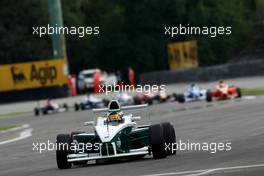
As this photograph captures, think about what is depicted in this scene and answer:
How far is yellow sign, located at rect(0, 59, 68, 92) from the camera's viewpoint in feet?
182

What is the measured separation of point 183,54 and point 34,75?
11656 millimetres

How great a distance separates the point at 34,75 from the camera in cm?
5538

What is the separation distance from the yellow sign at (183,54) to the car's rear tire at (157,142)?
45801 mm

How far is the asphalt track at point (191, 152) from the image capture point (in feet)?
45.6

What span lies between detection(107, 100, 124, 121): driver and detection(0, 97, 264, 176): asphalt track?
0.83 metres

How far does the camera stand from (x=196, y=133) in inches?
894

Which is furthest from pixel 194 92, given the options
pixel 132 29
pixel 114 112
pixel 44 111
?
pixel 132 29

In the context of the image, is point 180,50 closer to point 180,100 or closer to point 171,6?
point 171,6

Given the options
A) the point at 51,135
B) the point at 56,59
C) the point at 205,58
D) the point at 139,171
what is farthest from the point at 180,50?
the point at 139,171

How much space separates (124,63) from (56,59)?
15.2 meters

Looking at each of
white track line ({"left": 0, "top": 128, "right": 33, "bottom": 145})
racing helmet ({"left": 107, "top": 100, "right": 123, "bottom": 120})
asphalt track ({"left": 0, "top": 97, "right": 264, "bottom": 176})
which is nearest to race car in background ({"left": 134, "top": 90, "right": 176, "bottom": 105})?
asphalt track ({"left": 0, "top": 97, "right": 264, "bottom": 176})

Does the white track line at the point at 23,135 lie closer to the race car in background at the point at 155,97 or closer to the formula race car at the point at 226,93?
the formula race car at the point at 226,93
